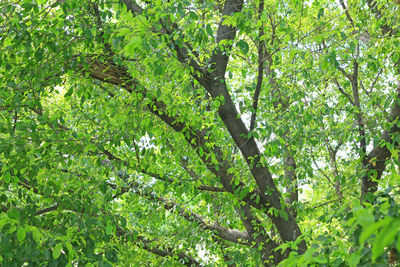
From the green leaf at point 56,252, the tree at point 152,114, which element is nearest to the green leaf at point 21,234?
the tree at point 152,114

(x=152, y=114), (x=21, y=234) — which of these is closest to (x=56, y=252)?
(x=21, y=234)

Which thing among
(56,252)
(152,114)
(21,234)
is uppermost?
(152,114)

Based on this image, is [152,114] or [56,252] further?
[152,114]

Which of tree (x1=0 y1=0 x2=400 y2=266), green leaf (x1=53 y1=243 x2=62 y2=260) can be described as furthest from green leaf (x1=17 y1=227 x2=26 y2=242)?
green leaf (x1=53 y1=243 x2=62 y2=260)

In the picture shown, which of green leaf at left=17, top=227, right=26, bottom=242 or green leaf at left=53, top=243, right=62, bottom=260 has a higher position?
green leaf at left=17, top=227, right=26, bottom=242

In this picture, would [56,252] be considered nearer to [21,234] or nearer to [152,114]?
[21,234]

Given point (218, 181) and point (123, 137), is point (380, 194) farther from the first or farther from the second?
point (218, 181)

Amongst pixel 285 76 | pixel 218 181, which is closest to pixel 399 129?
pixel 285 76

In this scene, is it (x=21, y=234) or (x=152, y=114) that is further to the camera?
(x=152, y=114)

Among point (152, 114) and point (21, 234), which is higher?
point (152, 114)

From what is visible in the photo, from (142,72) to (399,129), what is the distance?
3.84 m

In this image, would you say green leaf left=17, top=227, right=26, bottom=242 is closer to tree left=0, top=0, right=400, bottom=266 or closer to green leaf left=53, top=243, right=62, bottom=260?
tree left=0, top=0, right=400, bottom=266

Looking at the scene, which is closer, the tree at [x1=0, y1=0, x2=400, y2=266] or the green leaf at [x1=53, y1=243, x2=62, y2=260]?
the green leaf at [x1=53, y1=243, x2=62, y2=260]

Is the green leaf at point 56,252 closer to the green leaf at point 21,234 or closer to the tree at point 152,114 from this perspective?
the tree at point 152,114
